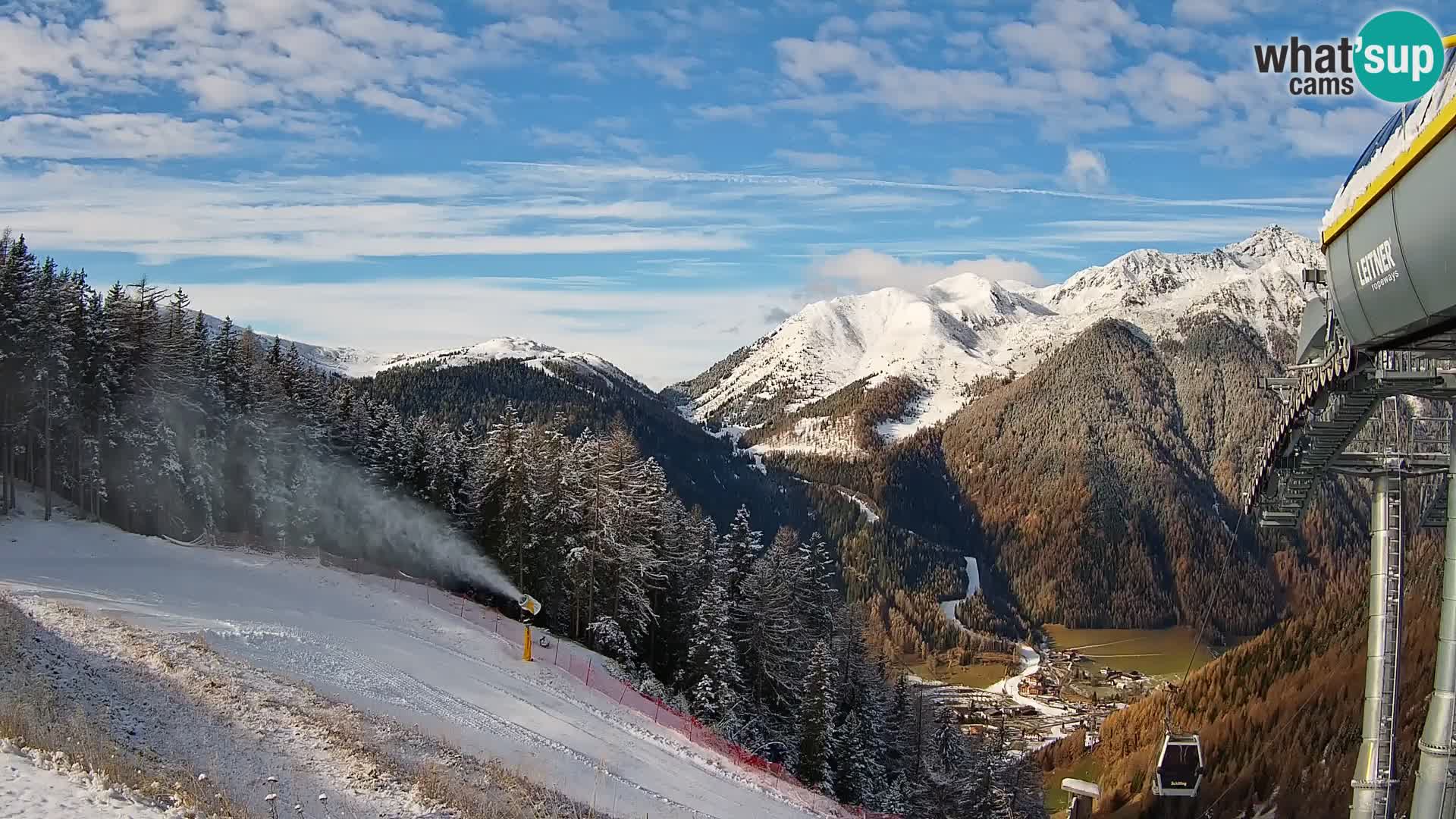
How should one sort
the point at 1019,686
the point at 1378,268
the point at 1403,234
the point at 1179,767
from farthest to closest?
the point at 1019,686 < the point at 1179,767 < the point at 1378,268 < the point at 1403,234

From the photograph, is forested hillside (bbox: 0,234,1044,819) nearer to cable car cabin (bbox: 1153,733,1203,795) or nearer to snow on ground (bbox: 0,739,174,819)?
cable car cabin (bbox: 1153,733,1203,795)

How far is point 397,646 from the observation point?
→ 93.6ft

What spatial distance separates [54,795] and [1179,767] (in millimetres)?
23108

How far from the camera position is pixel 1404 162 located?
968 centimetres

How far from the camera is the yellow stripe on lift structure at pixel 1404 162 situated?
8.91m

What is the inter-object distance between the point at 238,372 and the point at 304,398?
3.79 m

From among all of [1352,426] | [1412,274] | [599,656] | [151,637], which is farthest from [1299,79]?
[599,656]

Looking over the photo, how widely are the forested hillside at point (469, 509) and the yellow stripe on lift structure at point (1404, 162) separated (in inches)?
1197

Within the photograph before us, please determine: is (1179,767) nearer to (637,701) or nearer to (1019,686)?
(637,701)

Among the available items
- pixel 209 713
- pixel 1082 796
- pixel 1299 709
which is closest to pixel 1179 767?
pixel 1299 709

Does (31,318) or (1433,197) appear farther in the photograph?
(31,318)

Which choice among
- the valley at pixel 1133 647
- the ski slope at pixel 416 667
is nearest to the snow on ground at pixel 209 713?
the ski slope at pixel 416 667

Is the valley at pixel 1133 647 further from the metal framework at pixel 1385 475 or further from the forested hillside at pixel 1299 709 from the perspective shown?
the metal framework at pixel 1385 475

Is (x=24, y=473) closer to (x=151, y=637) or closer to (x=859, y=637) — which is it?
(x=151, y=637)
